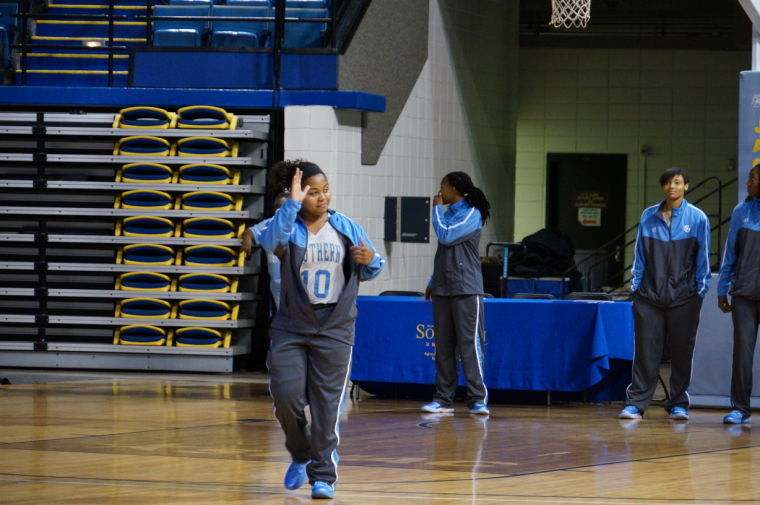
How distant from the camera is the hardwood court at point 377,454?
7.15 meters

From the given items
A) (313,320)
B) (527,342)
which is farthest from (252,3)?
(313,320)

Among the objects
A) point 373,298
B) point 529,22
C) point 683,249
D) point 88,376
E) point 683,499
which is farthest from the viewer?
point 529,22

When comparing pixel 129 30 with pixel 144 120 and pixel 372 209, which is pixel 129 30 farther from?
pixel 372 209

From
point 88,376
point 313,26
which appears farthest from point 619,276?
point 88,376

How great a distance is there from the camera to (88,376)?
14305 millimetres

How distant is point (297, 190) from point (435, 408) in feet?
14.8

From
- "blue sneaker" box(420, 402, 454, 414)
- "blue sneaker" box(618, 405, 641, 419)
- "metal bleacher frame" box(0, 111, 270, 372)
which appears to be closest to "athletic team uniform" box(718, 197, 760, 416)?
"blue sneaker" box(618, 405, 641, 419)

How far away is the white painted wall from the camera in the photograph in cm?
1462

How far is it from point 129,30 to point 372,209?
378 centimetres

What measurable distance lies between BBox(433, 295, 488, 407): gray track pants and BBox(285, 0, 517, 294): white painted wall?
11.6 feet

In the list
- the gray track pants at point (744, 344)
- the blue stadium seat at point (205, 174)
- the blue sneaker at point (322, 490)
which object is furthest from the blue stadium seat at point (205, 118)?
the blue sneaker at point (322, 490)

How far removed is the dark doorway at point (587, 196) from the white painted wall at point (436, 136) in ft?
13.9

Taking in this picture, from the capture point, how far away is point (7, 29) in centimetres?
1636

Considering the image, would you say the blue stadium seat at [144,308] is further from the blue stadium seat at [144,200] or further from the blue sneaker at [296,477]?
the blue sneaker at [296,477]
